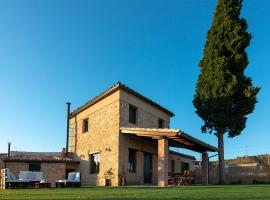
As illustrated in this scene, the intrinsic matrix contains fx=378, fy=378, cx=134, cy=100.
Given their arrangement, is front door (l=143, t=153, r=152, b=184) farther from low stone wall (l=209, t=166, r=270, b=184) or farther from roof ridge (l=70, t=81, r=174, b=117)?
low stone wall (l=209, t=166, r=270, b=184)

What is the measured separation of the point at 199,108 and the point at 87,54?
896 cm

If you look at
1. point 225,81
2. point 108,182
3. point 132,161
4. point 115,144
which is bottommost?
point 108,182

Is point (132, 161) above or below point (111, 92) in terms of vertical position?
below

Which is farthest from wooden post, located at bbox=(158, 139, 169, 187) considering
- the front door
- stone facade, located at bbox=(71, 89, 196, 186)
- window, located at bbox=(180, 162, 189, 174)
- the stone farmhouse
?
window, located at bbox=(180, 162, 189, 174)

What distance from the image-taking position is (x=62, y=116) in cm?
2945

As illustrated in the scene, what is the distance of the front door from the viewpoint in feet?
76.8

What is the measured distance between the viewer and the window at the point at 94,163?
923 inches

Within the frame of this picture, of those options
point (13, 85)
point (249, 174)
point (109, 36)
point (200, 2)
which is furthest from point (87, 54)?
point (249, 174)

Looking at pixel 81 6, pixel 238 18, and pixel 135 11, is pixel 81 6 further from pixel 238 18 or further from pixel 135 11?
pixel 238 18

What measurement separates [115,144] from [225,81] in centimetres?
842

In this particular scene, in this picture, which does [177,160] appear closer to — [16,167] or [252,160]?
[252,160]

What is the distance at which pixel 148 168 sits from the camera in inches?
936

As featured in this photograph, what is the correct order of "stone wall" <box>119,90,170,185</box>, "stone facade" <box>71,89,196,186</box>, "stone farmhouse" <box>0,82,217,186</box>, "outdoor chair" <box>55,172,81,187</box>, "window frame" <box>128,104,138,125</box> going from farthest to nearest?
"window frame" <box>128,104,138,125</box>
"stone wall" <box>119,90,170,185</box>
"stone facade" <box>71,89,196,186</box>
"stone farmhouse" <box>0,82,217,186</box>
"outdoor chair" <box>55,172,81,187</box>

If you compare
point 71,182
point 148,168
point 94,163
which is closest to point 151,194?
point 71,182
